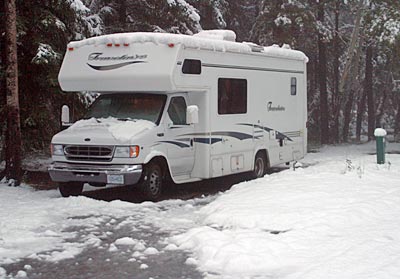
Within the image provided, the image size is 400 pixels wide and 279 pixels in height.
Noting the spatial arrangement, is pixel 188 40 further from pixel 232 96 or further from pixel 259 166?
pixel 259 166

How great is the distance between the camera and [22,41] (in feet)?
49.5

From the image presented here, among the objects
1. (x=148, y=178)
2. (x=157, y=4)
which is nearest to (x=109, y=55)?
(x=148, y=178)

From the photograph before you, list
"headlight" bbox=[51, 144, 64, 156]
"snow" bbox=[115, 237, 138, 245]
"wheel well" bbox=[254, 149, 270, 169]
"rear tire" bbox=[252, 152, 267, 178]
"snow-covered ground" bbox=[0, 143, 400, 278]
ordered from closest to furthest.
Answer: "snow-covered ground" bbox=[0, 143, 400, 278] < "snow" bbox=[115, 237, 138, 245] < "headlight" bbox=[51, 144, 64, 156] < "rear tire" bbox=[252, 152, 267, 178] < "wheel well" bbox=[254, 149, 270, 169]

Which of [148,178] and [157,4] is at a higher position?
[157,4]

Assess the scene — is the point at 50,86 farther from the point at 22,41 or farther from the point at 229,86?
the point at 229,86

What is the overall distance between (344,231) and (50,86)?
993 cm

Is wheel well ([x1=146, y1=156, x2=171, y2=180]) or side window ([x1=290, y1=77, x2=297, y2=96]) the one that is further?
side window ([x1=290, y1=77, x2=297, y2=96])

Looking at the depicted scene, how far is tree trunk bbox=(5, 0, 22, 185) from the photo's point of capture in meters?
12.9

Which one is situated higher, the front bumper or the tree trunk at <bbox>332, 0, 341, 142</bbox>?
the tree trunk at <bbox>332, 0, 341, 142</bbox>

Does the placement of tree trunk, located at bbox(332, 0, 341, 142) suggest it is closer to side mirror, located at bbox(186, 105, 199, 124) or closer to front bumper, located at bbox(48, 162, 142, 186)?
side mirror, located at bbox(186, 105, 199, 124)

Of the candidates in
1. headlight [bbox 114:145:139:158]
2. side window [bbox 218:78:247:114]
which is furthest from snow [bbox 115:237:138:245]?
side window [bbox 218:78:247:114]

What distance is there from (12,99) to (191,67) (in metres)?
4.00

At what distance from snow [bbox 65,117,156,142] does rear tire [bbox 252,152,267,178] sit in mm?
3904

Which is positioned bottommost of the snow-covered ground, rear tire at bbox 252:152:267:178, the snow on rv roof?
the snow-covered ground
